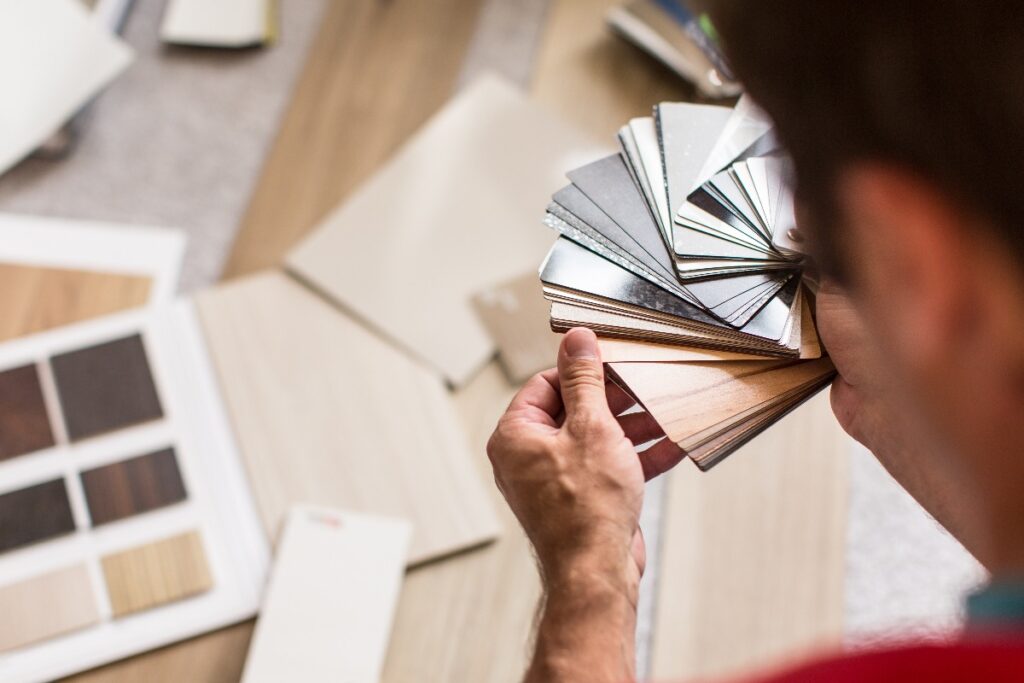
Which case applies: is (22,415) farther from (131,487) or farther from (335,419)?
(335,419)

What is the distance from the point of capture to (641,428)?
2.55 feet

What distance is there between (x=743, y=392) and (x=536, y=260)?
0.55 metres

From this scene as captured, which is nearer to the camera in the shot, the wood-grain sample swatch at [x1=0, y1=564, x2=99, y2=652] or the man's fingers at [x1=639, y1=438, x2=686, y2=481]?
the man's fingers at [x1=639, y1=438, x2=686, y2=481]

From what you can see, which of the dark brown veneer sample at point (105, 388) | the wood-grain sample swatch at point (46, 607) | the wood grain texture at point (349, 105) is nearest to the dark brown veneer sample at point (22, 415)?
the dark brown veneer sample at point (105, 388)

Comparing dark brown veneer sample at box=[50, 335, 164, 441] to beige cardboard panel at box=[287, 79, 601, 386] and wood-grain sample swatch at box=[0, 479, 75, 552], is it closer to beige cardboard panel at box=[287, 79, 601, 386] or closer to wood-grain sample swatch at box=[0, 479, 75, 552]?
wood-grain sample swatch at box=[0, 479, 75, 552]

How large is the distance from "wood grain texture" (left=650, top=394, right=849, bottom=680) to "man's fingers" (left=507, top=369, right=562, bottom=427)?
439mm

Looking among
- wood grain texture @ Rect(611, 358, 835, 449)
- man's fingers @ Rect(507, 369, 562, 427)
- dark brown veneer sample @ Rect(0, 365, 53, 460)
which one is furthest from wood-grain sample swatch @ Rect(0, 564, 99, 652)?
wood grain texture @ Rect(611, 358, 835, 449)

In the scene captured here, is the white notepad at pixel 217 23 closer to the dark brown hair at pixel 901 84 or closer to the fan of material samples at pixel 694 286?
the fan of material samples at pixel 694 286

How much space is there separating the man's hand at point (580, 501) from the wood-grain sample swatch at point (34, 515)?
→ 0.56m

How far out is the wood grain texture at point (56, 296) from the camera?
1.17m

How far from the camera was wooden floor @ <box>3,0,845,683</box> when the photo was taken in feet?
3.32

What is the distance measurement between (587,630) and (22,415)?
2.54 feet

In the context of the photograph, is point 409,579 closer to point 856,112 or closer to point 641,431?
point 641,431

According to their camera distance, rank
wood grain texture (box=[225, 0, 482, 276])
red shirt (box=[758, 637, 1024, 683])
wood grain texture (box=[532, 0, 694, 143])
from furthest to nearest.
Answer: wood grain texture (box=[532, 0, 694, 143]) → wood grain texture (box=[225, 0, 482, 276]) → red shirt (box=[758, 637, 1024, 683])
